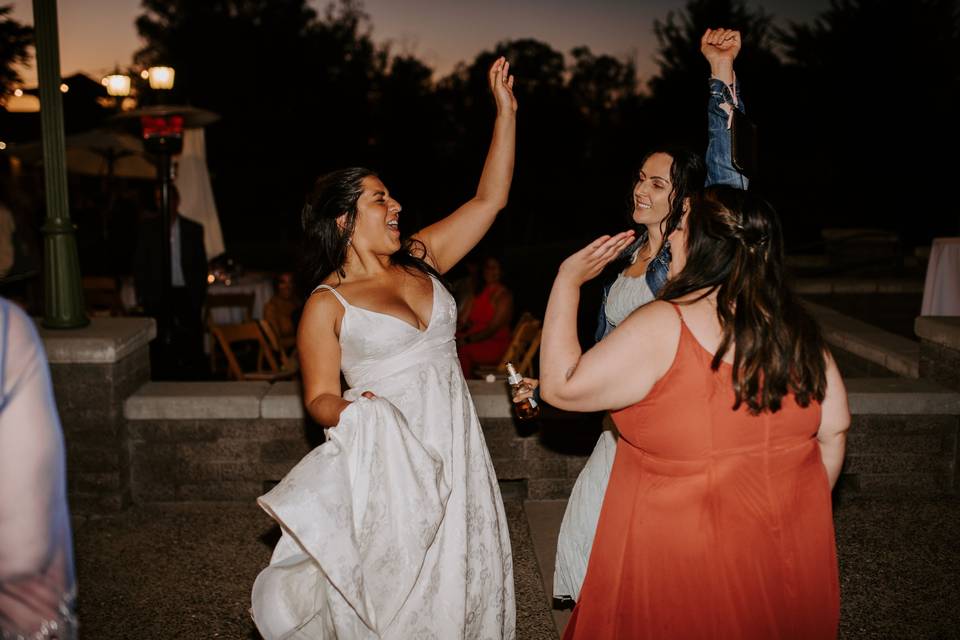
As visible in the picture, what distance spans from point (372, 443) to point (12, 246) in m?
7.12

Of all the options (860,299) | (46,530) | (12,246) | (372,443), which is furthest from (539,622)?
(860,299)

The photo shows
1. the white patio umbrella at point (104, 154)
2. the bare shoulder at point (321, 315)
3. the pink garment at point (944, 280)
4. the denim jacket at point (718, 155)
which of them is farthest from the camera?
the white patio umbrella at point (104, 154)

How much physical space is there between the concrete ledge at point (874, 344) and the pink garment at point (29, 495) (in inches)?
184

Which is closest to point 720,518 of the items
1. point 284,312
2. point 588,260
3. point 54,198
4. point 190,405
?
point 588,260

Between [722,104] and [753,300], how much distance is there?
1413 mm

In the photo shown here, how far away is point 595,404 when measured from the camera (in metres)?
2.08

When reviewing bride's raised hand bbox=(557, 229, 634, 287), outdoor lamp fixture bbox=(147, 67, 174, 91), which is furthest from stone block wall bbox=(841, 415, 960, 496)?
outdoor lamp fixture bbox=(147, 67, 174, 91)

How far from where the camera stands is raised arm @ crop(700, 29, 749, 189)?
3172 mm

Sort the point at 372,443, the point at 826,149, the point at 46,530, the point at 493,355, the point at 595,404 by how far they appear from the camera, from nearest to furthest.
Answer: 1. the point at 46,530
2. the point at 595,404
3. the point at 372,443
4. the point at 493,355
5. the point at 826,149

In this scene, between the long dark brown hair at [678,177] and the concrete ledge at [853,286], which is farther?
the concrete ledge at [853,286]

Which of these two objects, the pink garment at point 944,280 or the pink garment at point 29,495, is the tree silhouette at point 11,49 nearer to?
the pink garment at point 944,280

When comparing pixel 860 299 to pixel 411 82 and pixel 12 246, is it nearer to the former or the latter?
pixel 12 246

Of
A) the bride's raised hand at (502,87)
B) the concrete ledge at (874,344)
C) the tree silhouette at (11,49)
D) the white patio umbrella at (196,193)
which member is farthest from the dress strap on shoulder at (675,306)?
the tree silhouette at (11,49)

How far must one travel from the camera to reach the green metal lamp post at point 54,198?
4.88 meters
